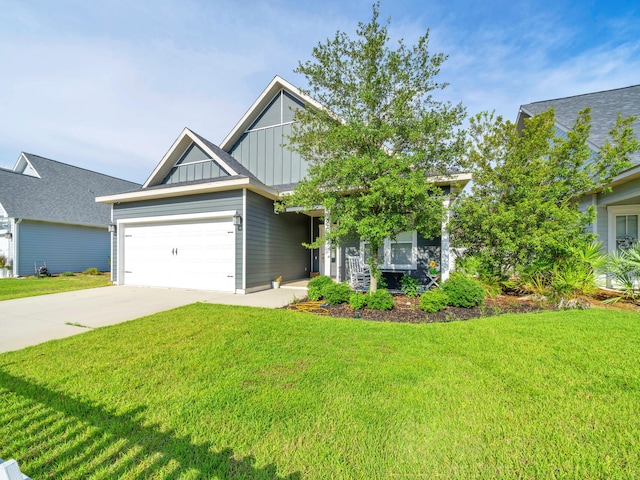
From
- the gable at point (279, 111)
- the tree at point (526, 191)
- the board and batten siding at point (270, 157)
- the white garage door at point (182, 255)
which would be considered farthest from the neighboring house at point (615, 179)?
the white garage door at point (182, 255)

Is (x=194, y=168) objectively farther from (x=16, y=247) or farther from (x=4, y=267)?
(x=4, y=267)

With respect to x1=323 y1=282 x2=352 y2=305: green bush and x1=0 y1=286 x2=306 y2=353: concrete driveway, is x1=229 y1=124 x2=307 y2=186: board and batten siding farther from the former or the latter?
x1=323 y1=282 x2=352 y2=305: green bush

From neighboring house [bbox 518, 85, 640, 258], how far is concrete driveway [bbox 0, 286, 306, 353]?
9.14 meters

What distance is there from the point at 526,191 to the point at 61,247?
2028 cm

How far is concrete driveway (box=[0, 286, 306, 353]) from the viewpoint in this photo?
441 centimetres

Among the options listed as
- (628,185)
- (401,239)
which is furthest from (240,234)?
(628,185)

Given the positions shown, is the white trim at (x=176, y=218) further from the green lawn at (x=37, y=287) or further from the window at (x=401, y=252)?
the window at (x=401, y=252)

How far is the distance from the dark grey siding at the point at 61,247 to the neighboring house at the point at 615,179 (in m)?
22.5

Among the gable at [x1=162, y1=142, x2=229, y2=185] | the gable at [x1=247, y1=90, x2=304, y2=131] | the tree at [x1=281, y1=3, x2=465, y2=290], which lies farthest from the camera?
the gable at [x1=247, y1=90, x2=304, y2=131]

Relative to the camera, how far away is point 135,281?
999 centimetres

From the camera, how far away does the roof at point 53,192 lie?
1348cm

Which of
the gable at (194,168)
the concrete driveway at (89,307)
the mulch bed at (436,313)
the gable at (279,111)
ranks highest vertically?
the gable at (279,111)

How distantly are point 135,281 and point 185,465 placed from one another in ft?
33.3

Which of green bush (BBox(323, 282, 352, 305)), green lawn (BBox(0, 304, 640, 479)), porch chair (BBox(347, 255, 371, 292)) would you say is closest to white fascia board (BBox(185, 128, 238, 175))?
porch chair (BBox(347, 255, 371, 292))
